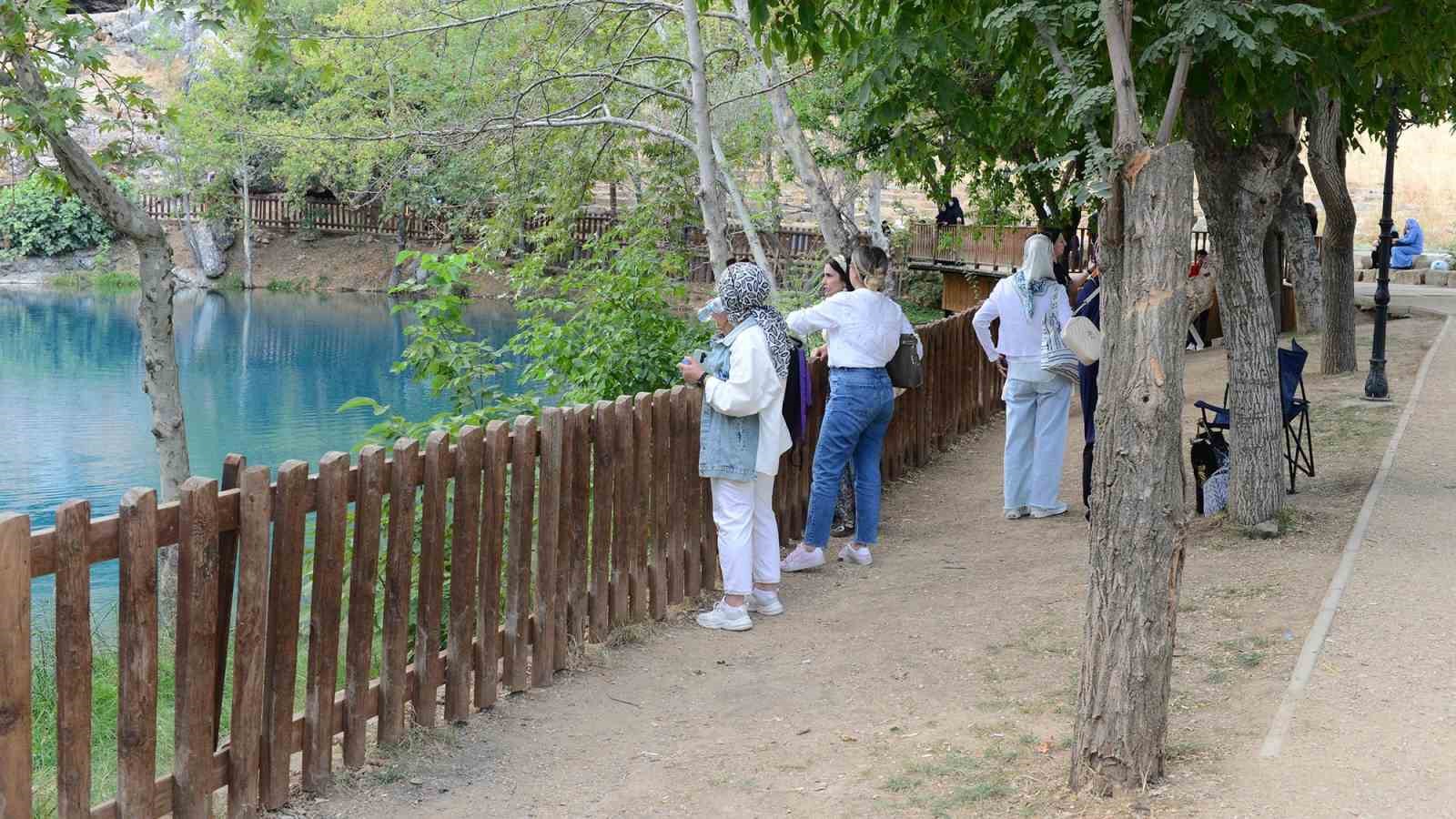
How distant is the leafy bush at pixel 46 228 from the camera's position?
4519 cm

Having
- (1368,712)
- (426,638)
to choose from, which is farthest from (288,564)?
(1368,712)

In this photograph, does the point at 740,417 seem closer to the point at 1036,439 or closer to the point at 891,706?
the point at 891,706

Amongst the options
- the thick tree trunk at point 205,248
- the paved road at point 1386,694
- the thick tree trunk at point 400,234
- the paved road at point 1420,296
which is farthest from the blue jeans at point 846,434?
the thick tree trunk at point 205,248

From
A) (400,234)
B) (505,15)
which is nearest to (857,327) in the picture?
(505,15)

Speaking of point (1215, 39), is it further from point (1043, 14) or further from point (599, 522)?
point (599, 522)

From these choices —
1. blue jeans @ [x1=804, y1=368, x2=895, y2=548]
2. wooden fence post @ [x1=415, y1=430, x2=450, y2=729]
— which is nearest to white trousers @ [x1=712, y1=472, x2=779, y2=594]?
blue jeans @ [x1=804, y1=368, x2=895, y2=548]

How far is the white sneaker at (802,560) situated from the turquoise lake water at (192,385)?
18.2 feet

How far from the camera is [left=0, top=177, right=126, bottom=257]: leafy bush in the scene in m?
45.2

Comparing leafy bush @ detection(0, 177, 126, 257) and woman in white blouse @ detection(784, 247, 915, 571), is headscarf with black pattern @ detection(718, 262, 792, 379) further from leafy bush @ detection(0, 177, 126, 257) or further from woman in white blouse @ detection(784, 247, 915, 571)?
leafy bush @ detection(0, 177, 126, 257)

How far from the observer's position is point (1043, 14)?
6.32 m

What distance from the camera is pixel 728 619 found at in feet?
22.8

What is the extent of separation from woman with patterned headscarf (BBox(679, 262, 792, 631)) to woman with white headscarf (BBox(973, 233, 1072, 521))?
2664 millimetres

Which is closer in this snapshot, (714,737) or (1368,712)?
(1368,712)

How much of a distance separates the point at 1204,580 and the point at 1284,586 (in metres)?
0.39
